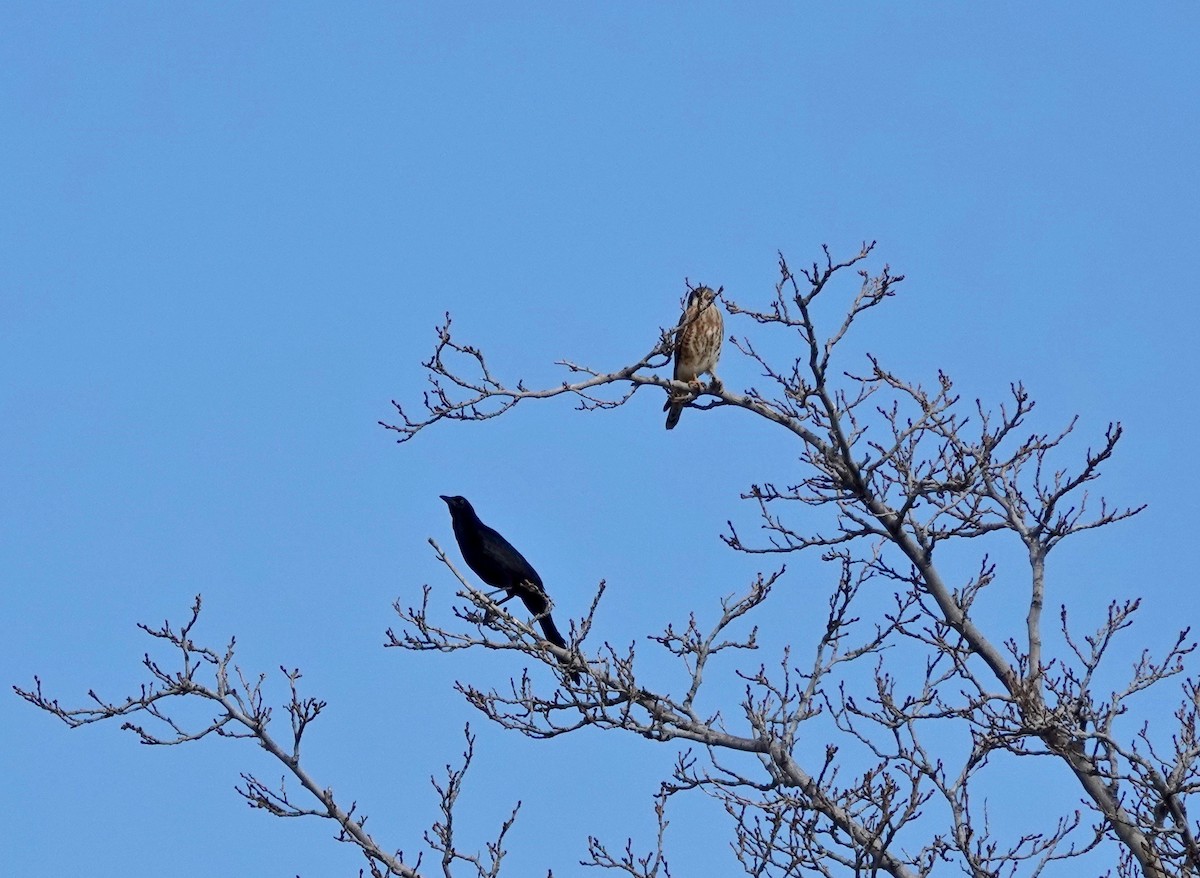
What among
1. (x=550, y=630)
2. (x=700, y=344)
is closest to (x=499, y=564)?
(x=550, y=630)

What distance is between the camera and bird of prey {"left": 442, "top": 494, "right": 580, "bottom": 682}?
8.11m

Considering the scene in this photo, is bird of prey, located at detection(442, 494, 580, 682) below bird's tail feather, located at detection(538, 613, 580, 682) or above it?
above

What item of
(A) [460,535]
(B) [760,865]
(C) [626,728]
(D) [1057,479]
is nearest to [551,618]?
(A) [460,535]

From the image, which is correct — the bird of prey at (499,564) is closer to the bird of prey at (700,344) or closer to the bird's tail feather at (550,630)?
the bird's tail feather at (550,630)

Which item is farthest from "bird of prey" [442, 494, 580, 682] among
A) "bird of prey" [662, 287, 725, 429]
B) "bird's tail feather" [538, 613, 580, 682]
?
"bird of prey" [662, 287, 725, 429]

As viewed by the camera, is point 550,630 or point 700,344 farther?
point 700,344

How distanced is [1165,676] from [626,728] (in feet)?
7.06

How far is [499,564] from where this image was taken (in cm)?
813

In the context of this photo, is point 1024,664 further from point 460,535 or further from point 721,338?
point 721,338

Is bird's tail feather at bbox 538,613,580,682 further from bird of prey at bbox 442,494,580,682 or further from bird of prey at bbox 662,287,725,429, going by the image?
bird of prey at bbox 662,287,725,429

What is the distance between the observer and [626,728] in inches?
248

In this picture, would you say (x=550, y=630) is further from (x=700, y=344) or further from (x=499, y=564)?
(x=700, y=344)

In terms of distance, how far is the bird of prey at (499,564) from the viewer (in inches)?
319

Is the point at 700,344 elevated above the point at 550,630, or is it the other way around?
the point at 700,344
